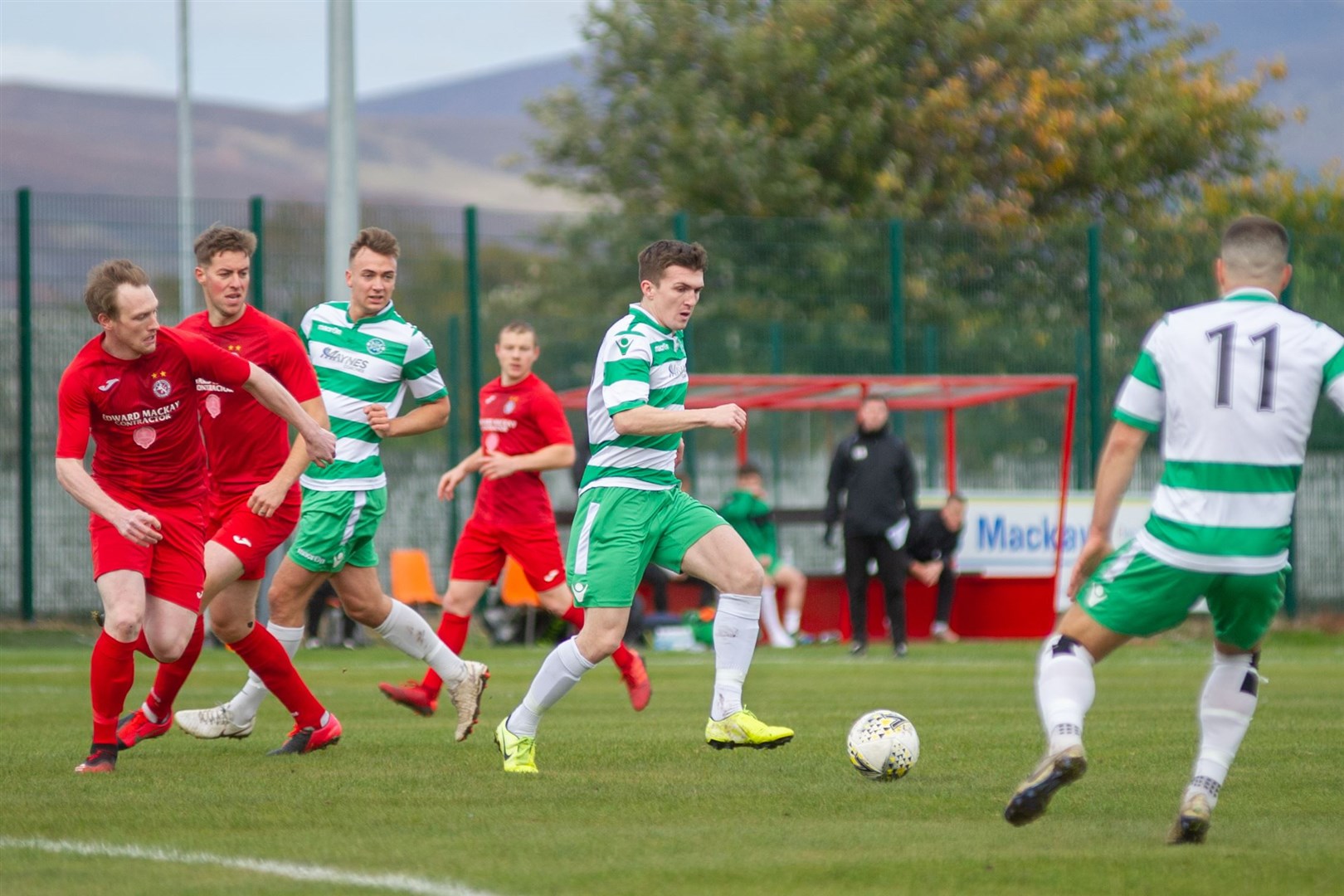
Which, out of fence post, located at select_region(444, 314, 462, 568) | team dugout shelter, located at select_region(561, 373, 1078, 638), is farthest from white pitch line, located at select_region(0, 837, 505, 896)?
fence post, located at select_region(444, 314, 462, 568)

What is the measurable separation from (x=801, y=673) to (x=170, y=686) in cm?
643

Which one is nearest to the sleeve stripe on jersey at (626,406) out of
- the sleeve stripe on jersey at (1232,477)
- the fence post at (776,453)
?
the sleeve stripe on jersey at (1232,477)

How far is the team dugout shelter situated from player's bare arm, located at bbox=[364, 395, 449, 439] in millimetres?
8093

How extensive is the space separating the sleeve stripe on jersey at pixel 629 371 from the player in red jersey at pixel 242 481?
146cm

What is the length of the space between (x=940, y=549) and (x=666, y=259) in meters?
10.8

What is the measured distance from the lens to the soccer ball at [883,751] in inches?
279

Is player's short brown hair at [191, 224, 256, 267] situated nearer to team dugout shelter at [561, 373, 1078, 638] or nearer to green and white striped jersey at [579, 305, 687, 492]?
green and white striped jersey at [579, 305, 687, 492]

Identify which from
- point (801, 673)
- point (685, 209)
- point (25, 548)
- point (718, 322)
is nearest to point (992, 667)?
point (801, 673)

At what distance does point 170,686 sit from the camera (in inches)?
311

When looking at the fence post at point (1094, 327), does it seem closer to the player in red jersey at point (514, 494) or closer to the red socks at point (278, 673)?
the player in red jersey at point (514, 494)

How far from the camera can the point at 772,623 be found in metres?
17.7

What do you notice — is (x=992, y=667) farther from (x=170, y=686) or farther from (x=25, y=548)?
(x=25, y=548)

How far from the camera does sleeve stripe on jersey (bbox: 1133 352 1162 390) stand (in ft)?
→ 17.8

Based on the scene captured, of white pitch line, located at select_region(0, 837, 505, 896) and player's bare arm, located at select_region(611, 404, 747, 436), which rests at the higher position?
player's bare arm, located at select_region(611, 404, 747, 436)
